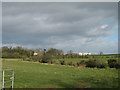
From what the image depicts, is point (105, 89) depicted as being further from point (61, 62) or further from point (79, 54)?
point (79, 54)

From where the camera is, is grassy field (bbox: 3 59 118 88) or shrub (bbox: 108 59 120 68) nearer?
grassy field (bbox: 3 59 118 88)

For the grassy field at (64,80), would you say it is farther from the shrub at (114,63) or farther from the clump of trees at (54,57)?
the clump of trees at (54,57)

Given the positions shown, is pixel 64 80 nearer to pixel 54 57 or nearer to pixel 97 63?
pixel 97 63

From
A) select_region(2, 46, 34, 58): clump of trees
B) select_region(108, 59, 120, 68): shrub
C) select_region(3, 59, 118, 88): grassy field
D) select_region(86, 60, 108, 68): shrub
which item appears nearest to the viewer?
select_region(3, 59, 118, 88): grassy field

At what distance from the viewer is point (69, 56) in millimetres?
57938

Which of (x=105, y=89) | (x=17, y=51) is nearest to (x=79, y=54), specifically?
Answer: (x=17, y=51)

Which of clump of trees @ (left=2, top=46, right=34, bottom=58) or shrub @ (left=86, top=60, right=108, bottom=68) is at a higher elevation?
clump of trees @ (left=2, top=46, right=34, bottom=58)

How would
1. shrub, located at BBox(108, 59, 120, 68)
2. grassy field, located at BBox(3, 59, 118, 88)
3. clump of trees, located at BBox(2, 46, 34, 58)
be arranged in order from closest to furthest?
1. grassy field, located at BBox(3, 59, 118, 88)
2. shrub, located at BBox(108, 59, 120, 68)
3. clump of trees, located at BBox(2, 46, 34, 58)

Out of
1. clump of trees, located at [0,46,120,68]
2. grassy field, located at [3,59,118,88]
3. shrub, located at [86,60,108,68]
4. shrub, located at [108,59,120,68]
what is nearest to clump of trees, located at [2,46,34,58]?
clump of trees, located at [0,46,120,68]

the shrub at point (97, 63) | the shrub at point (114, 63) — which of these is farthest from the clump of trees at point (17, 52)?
the shrub at point (114, 63)

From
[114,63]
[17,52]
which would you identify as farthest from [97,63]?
[17,52]

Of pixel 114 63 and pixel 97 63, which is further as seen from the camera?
pixel 97 63

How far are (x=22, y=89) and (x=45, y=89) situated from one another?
1.28 meters

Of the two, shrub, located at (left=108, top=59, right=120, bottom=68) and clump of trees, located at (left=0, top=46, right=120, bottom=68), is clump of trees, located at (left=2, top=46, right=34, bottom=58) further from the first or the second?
shrub, located at (left=108, top=59, right=120, bottom=68)
